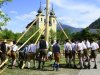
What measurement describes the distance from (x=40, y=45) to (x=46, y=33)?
Result: 611cm

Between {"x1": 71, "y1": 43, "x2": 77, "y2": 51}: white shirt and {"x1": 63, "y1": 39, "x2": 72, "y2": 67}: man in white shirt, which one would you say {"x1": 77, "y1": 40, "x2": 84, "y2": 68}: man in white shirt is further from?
{"x1": 63, "y1": 39, "x2": 72, "y2": 67}: man in white shirt

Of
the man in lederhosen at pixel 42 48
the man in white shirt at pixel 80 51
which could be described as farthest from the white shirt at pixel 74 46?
the man in lederhosen at pixel 42 48

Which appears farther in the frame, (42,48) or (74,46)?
(74,46)

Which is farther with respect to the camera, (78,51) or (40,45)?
(78,51)

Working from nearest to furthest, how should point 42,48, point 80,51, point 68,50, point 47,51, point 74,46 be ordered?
point 42,48
point 80,51
point 47,51
point 74,46
point 68,50

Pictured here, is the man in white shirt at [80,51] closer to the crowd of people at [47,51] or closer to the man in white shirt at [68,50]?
the crowd of people at [47,51]

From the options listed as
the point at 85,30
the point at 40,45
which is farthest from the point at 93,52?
the point at 85,30

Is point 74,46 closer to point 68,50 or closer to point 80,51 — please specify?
point 68,50

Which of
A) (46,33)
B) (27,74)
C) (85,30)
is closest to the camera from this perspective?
(27,74)

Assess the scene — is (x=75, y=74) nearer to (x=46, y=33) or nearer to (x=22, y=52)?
(x=22, y=52)

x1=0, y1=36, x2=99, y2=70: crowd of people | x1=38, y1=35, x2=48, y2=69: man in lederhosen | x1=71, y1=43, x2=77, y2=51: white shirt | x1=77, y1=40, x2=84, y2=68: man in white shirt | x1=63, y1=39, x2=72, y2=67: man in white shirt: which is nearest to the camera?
x1=38, y1=35, x2=48, y2=69: man in lederhosen

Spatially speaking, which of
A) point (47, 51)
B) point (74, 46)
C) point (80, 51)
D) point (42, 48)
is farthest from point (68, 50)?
point (42, 48)

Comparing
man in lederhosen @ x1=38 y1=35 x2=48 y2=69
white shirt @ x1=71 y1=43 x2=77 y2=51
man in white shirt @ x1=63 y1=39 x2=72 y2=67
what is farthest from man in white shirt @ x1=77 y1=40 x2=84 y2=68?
man in lederhosen @ x1=38 y1=35 x2=48 y2=69

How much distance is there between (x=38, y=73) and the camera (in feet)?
61.7
